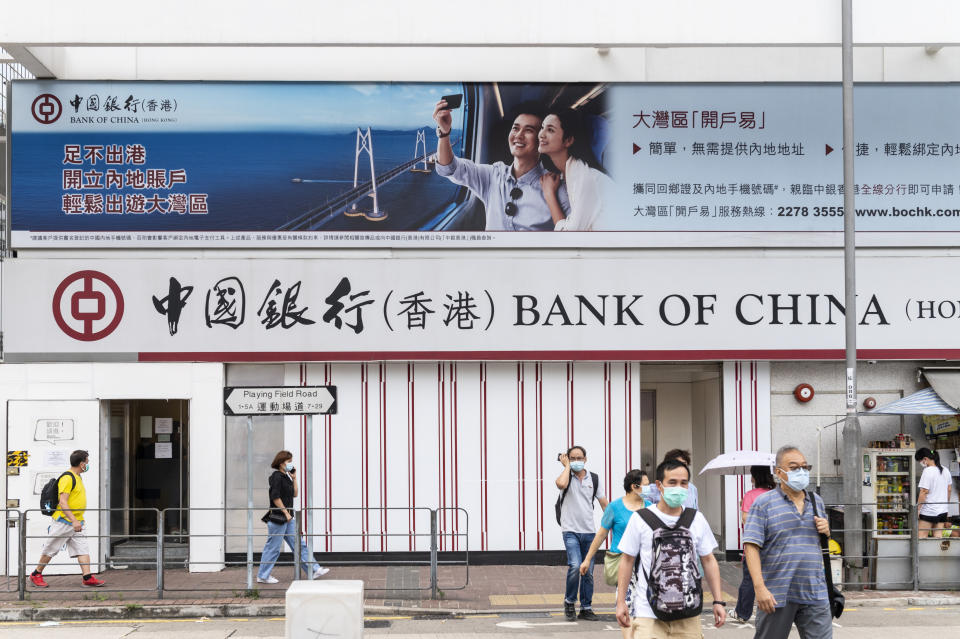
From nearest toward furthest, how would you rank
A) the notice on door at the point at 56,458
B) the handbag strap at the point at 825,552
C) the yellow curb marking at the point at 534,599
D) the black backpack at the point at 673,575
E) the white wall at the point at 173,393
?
the black backpack at the point at 673,575, the handbag strap at the point at 825,552, the yellow curb marking at the point at 534,599, the notice on door at the point at 56,458, the white wall at the point at 173,393

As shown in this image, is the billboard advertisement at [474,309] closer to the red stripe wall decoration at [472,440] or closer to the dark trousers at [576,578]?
the red stripe wall decoration at [472,440]

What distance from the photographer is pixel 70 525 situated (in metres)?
13.0

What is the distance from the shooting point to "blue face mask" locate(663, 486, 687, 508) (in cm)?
706

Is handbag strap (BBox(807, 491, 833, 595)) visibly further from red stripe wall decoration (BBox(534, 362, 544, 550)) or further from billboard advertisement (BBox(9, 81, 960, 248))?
billboard advertisement (BBox(9, 81, 960, 248))

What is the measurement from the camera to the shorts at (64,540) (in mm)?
12945

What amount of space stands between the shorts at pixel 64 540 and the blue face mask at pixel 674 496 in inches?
329

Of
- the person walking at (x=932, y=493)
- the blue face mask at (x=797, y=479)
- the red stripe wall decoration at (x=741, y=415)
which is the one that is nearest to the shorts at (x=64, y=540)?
the red stripe wall decoration at (x=741, y=415)

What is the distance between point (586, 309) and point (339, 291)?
3.38 meters

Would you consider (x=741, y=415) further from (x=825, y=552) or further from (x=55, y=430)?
(x=55, y=430)

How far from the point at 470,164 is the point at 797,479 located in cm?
896

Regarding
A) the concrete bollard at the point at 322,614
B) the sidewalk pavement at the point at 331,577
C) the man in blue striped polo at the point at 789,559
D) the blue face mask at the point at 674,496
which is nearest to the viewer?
the blue face mask at the point at 674,496

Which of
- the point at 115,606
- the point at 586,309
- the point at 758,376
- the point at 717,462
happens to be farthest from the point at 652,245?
the point at 115,606

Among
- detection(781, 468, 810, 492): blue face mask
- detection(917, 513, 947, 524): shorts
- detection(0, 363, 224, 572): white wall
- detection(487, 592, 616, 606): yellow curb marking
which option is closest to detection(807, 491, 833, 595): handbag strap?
detection(781, 468, 810, 492): blue face mask

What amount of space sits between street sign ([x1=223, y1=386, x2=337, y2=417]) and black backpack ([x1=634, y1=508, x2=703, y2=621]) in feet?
20.4
